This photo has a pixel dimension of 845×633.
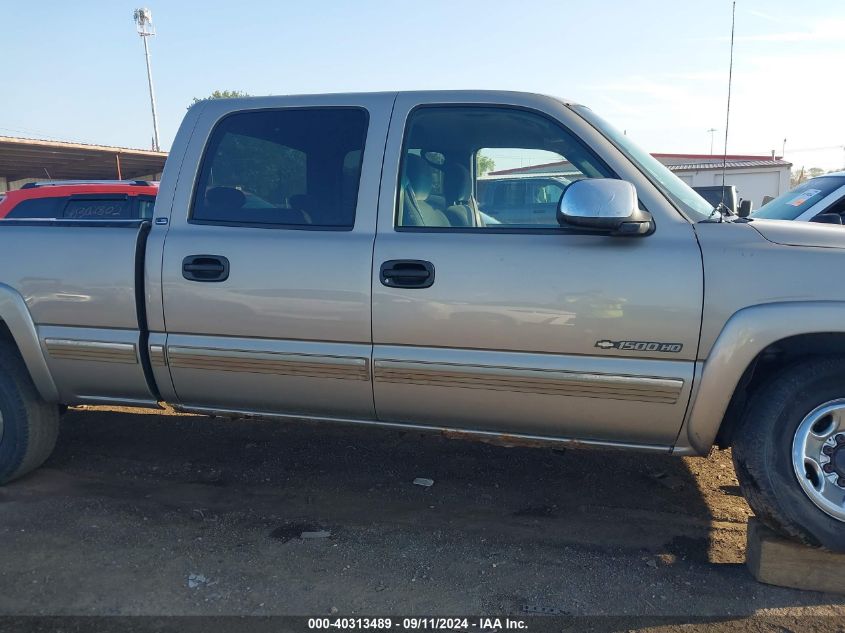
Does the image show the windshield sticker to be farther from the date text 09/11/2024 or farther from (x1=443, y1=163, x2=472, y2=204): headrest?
the date text 09/11/2024

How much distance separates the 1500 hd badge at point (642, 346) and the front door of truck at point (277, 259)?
41.6 inches

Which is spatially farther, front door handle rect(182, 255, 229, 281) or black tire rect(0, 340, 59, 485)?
black tire rect(0, 340, 59, 485)

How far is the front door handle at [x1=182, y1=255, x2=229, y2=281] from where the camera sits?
10.3ft

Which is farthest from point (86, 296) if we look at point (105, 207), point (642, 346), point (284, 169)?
point (105, 207)

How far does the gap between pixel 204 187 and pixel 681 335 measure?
239 cm

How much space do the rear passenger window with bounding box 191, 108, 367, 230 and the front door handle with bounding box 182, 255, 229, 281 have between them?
0.74 feet

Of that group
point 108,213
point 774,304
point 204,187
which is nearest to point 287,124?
point 204,187

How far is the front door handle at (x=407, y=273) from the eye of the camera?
2.91 meters

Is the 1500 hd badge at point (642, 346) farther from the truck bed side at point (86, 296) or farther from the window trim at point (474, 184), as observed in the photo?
the truck bed side at point (86, 296)

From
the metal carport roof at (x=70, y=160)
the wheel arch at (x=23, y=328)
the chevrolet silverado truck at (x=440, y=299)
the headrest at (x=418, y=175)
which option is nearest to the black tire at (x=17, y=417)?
the chevrolet silverado truck at (x=440, y=299)

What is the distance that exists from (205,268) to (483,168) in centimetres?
144

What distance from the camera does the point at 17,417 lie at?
353 centimetres

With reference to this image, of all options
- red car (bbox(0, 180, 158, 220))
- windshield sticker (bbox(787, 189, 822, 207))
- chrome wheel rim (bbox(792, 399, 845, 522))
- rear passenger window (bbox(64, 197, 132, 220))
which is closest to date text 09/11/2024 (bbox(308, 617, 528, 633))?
chrome wheel rim (bbox(792, 399, 845, 522))

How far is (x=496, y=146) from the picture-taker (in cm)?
321
